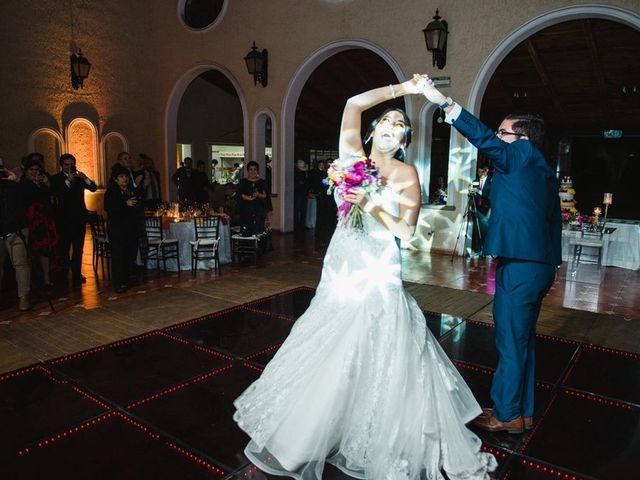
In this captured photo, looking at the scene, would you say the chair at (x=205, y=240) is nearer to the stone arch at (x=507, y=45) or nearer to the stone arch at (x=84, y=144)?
the stone arch at (x=507, y=45)

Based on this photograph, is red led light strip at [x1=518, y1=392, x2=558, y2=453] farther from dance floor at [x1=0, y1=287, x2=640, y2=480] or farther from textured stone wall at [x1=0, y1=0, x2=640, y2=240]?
textured stone wall at [x1=0, y1=0, x2=640, y2=240]

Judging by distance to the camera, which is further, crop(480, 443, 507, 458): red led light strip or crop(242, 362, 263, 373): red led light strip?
crop(242, 362, 263, 373): red led light strip

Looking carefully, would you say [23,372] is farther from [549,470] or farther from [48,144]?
[48,144]

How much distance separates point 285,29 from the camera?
9.85 metres

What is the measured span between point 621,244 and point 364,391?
280 inches

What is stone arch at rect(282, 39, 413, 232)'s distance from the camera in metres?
9.30

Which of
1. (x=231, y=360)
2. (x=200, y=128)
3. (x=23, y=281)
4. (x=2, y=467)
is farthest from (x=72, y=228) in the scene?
(x=200, y=128)

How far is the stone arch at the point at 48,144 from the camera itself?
1004 centimetres

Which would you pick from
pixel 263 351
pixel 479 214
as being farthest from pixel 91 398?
pixel 479 214

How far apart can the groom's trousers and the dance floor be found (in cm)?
31

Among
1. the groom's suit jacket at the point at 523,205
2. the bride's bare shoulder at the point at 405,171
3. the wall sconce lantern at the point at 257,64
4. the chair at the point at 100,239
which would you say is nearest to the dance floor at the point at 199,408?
the groom's suit jacket at the point at 523,205

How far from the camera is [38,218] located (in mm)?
5453

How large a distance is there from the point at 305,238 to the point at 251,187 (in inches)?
104

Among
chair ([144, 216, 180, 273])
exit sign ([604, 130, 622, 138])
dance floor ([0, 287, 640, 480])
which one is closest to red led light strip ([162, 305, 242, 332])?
dance floor ([0, 287, 640, 480])
